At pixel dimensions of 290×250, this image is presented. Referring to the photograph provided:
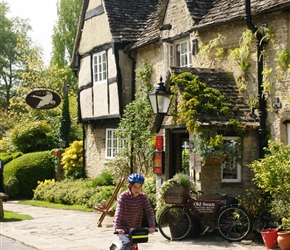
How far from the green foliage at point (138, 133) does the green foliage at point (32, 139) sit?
7532mm

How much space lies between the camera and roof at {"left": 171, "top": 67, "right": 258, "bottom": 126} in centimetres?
1332

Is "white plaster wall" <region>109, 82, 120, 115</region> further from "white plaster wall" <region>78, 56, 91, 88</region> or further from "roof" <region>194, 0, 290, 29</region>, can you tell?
A: "roof" <region>194, 0, 290, 29</region>

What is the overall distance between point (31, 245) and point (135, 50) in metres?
10.2

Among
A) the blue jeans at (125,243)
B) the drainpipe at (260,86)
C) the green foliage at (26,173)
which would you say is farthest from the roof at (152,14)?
the blue jeans at (125,243)

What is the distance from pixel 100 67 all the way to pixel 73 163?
461cm

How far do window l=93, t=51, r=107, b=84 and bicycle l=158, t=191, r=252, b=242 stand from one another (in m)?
9.72

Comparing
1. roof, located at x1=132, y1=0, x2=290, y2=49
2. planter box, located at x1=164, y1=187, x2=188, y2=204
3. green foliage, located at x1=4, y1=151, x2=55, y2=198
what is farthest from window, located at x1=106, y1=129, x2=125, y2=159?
planter box, located at x1=164, y1=187, x2=188, y2=204

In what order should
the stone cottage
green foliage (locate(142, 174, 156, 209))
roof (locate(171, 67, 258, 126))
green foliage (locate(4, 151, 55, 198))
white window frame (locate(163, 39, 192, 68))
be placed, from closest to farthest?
roof (locate(171, 67, 258, 126)) < the stone cottage < green foliage (locate(142, 174, 156, 209)) < white window frame (locate(163, 39, 192, 68)) < green foliage (locate(4, 151, 55, 198))

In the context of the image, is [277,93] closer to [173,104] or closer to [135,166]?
[173,104]

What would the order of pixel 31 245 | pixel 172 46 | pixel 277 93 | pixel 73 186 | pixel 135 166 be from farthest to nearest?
pixel 73 186 → pixel 135 166 → pixel 172 46 → pixel 277 93 → pixel 31 245

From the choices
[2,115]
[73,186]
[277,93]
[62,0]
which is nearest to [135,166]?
[73,186]

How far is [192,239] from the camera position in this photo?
488 inches

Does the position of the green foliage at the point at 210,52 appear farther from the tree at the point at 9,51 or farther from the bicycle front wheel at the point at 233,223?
the tree at the point at 9,51

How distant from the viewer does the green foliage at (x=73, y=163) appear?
23.7 m
